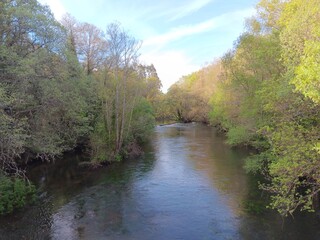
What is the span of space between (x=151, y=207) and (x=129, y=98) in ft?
57.2

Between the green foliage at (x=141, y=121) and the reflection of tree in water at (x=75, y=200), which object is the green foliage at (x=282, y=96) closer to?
the reflection of tree in water at (x=75, y=200)

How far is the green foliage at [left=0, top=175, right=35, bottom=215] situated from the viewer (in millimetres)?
16109

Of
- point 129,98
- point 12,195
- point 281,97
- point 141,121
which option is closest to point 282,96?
point 281,97

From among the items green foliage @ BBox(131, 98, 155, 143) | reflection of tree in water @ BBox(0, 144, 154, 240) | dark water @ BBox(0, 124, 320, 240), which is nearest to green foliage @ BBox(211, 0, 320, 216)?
dark water @ BBox(0, 124, 320, 240)

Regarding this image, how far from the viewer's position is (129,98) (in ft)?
107

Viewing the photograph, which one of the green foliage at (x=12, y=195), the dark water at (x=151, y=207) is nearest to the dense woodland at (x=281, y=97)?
the dark water at (x=151, y=207)

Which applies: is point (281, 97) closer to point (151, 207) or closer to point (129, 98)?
point (151, 207)

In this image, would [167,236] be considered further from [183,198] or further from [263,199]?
[263,199]

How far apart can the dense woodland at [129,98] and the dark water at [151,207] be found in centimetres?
136

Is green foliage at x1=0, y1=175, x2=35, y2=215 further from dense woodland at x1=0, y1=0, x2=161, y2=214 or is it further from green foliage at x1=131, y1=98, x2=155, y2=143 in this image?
green foliage at x1=131, y1=98, x2=155, y2=143

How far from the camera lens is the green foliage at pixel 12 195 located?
52.9ft

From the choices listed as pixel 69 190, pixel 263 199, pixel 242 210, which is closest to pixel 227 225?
pixel 242 210

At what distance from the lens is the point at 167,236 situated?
13.8 m

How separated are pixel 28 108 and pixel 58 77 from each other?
9.54 feet
